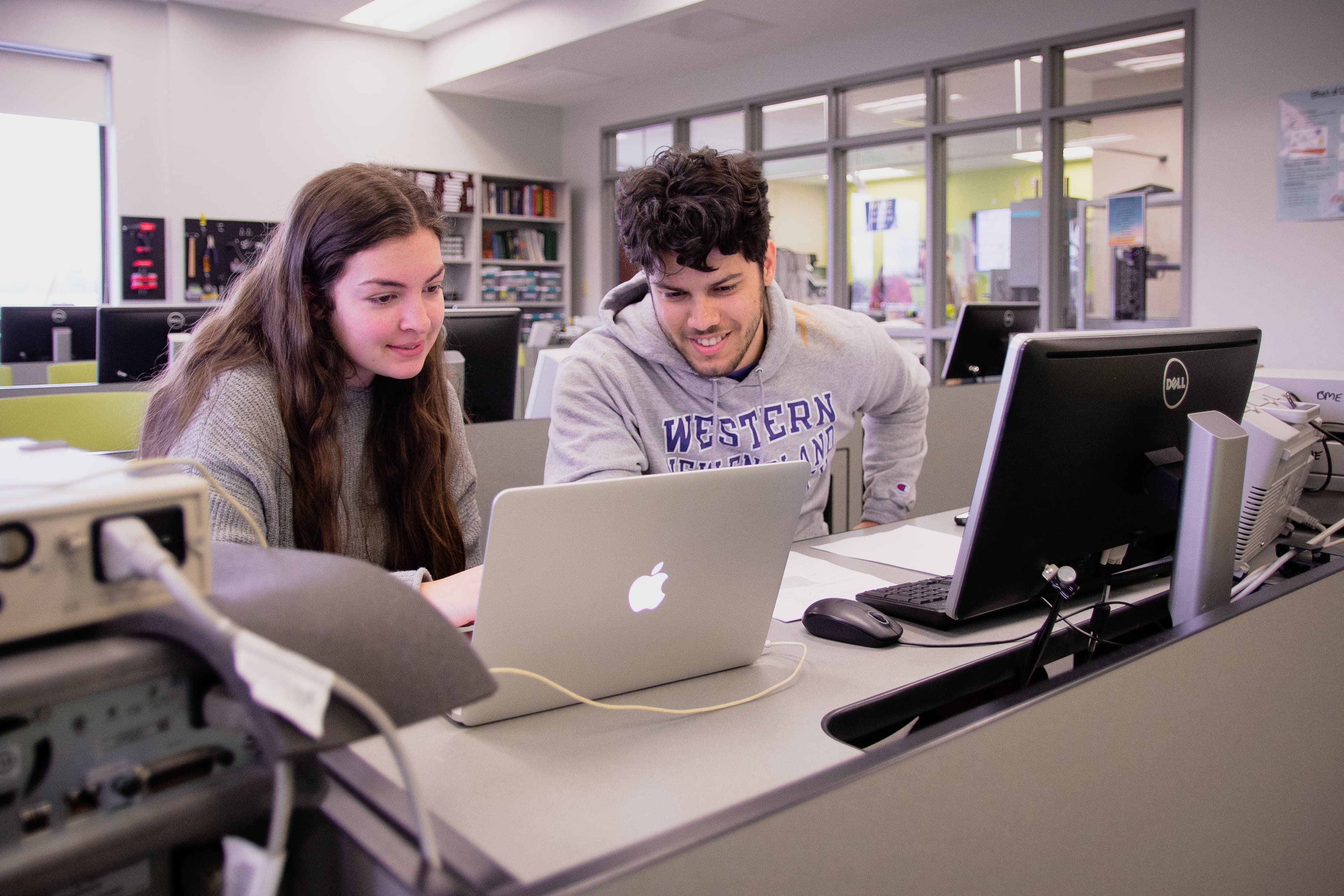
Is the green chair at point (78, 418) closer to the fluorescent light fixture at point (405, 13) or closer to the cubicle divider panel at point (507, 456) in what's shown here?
the cubicle divider panel at point (507, 456)

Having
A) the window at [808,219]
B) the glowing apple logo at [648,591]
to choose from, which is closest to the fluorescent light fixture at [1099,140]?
the window at [808,219]

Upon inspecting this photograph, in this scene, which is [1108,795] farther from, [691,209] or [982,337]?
[982,337]

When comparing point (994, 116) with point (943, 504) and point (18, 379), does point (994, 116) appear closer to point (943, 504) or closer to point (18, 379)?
point (943, 504)

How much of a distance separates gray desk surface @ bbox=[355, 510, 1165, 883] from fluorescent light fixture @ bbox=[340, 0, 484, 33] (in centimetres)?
624

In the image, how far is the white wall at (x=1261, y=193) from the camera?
4207mm

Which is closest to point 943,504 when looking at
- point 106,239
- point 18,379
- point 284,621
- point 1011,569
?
point 1011,569

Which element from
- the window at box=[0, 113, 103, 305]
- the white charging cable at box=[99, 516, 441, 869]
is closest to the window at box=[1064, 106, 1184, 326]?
the white charging cable at box=[99, 516, 441, 869]

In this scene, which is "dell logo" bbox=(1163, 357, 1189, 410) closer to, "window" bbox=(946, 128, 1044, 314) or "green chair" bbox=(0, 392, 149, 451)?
"green chair" bbox=(0, 392, 149, 451)

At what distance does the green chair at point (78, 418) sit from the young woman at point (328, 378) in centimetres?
105

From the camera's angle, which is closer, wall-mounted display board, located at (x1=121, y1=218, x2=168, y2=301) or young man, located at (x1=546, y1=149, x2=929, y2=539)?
young man, located at (x1=546, y1=149, x2=929, y2=539)

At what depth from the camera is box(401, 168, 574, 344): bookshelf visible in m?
7.41

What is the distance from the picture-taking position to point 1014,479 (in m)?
1.07

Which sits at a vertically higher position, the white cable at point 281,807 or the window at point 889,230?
the window at point 889,230

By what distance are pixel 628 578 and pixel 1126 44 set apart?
5030mm
